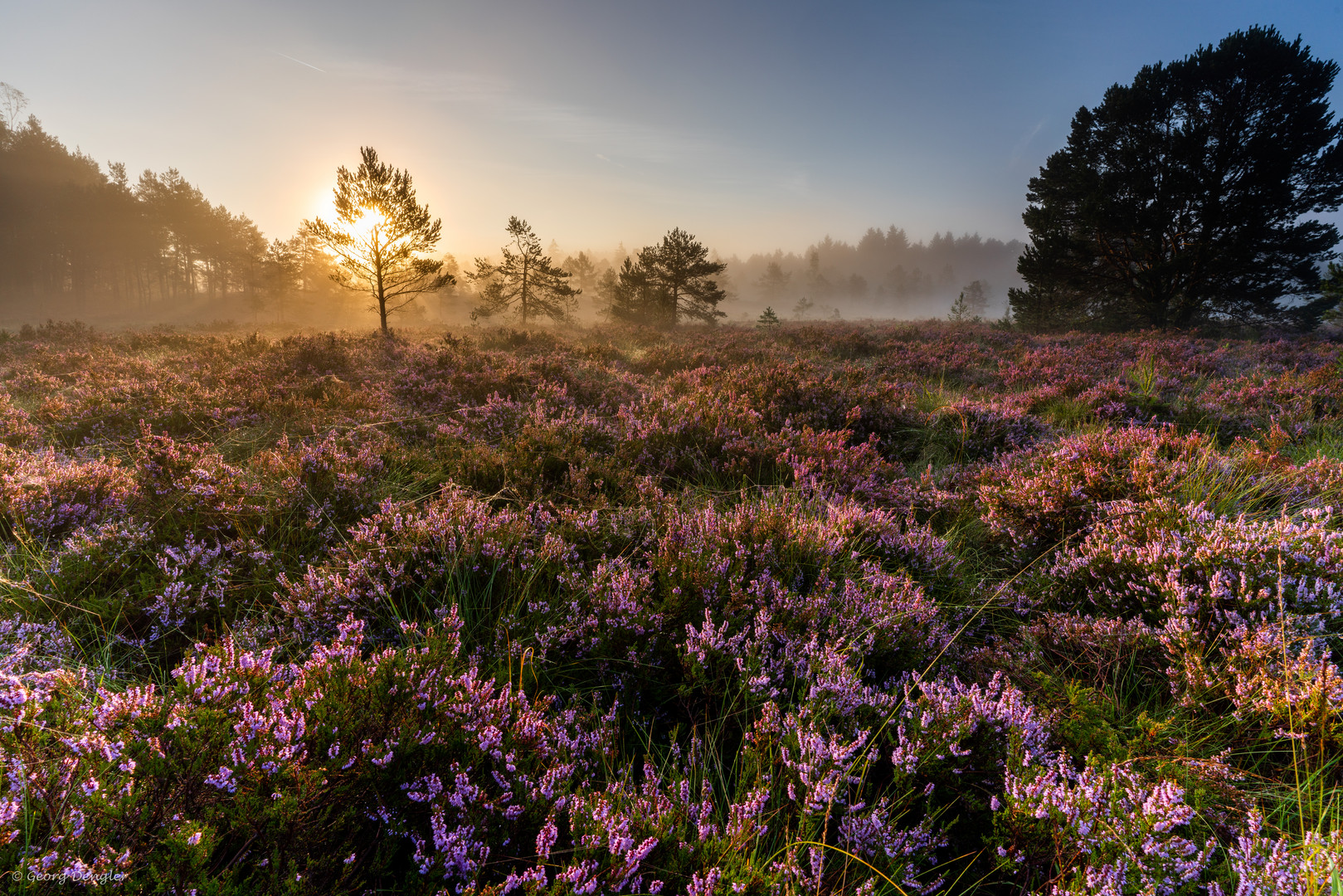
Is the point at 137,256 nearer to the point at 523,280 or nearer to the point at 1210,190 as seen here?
the point at 523,280

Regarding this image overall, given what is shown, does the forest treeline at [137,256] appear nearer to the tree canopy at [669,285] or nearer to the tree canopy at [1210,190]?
the tree canopy at [669,285]

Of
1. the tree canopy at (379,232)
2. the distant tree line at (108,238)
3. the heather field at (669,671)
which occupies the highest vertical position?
the distant tree line at (108,238)

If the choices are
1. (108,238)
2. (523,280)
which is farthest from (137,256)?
(523,280)

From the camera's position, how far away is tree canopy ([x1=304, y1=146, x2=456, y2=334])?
19.3 m

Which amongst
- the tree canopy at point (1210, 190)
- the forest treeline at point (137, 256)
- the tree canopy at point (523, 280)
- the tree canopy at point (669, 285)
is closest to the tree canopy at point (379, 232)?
the tree canopy at point (523, 280)

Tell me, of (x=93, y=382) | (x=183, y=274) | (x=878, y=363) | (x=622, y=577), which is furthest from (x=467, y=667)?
(x=183, y=274)

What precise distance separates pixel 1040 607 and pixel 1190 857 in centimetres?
155

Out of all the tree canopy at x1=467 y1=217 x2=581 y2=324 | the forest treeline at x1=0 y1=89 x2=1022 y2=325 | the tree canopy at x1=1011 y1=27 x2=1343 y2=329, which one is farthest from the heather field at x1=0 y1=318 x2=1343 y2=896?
the forest treeline at x1=0 y1=89 x2=1022 y2=325

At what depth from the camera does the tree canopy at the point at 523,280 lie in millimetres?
30625

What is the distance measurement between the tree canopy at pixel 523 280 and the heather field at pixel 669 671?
2840cm

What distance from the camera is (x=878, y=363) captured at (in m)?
11.8

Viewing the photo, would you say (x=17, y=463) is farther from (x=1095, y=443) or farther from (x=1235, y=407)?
(x=1235, y=407)

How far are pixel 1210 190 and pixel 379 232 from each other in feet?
111

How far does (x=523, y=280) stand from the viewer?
32.2 meters
